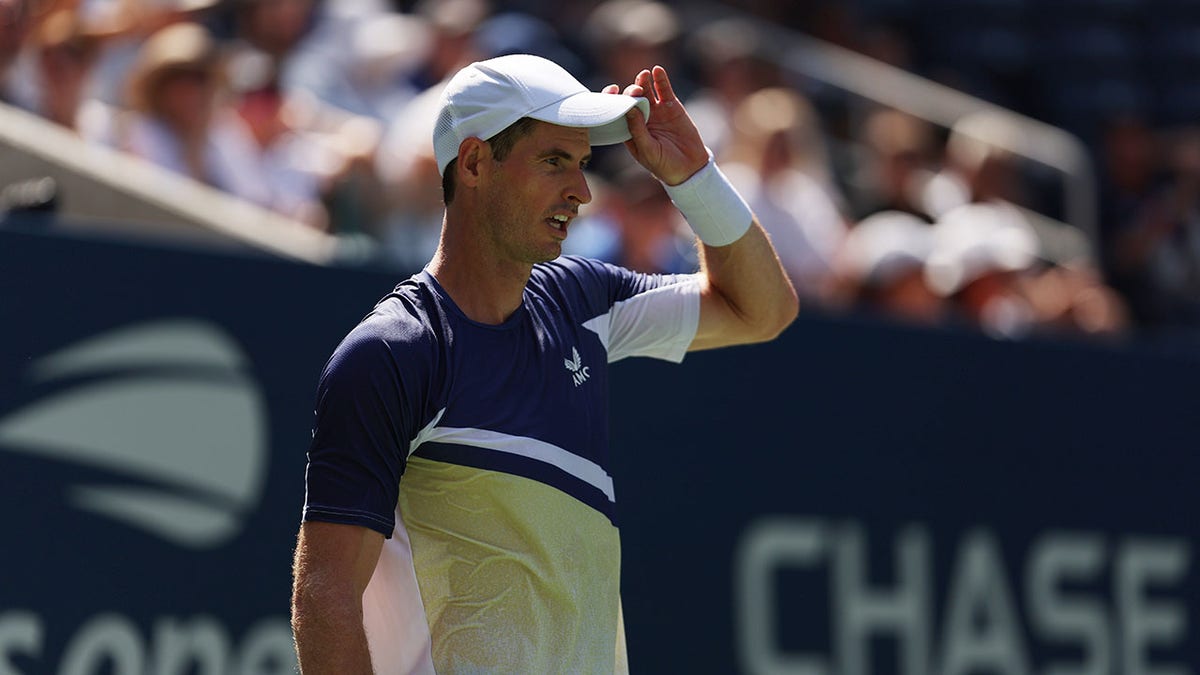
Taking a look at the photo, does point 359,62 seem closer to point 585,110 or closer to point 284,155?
point 284,155

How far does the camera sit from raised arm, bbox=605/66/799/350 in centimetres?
375

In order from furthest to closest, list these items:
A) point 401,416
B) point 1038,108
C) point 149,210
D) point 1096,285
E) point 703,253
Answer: point 1038,108
point 1096,285
point 149,210
point 703,253
point 401,416

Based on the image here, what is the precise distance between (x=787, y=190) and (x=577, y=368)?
541 centimetres

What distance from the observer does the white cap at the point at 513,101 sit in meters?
3.37

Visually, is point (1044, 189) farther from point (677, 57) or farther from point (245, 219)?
point (245, 219)

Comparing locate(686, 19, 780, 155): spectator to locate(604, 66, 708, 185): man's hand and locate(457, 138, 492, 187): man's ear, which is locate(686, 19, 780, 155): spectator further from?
locate(457, 138, 492, 187): man's ear

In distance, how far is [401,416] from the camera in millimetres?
3195

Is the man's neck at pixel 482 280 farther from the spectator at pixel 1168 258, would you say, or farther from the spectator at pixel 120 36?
the spectator at pixel 1168 258

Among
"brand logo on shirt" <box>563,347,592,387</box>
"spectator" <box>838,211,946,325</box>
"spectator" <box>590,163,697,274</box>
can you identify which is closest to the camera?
"brand logo on shirt" <box>563,347,592,387</box>

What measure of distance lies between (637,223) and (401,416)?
14.4ft

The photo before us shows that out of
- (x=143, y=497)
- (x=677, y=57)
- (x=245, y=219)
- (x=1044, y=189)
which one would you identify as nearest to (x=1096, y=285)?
(x=1044, y=189)

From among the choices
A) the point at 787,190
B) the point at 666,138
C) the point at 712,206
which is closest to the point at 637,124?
the point at 666,138

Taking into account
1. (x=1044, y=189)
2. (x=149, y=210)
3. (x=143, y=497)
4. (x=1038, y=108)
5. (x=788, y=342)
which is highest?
(x=1038, y=108)

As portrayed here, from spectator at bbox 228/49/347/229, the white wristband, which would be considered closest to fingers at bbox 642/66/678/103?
the white wristband
